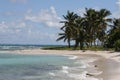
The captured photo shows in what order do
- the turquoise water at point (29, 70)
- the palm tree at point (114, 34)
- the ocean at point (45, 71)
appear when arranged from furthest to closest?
the palm tree at point (114, 34), the turquoise water at point (29, 70), the ocean at point (45, 71)

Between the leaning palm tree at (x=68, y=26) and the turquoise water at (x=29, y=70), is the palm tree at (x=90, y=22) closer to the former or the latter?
the leaning palm tree at (x=68, y=26)

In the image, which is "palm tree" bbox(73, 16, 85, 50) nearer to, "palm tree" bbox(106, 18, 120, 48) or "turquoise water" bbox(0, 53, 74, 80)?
"palm tree" bbox(106, 18, 120, 48)

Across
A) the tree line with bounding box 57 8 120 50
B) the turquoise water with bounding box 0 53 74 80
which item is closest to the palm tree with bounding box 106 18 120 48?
the tree line with bounding box 57 8 120 50

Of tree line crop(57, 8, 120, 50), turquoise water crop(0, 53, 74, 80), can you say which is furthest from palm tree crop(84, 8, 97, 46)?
turquoise water crop(0, 53, 74, 80)

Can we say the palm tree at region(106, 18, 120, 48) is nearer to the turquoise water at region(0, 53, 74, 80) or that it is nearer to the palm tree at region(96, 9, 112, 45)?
the palm tree at region(96, 9, 112, 45)

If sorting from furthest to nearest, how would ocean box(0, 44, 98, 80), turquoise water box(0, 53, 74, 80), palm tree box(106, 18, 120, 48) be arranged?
palm tree box(106, 18, 120, 48) → turquoise water box(0, 53, 74, 80) → ocean box(0, 44, 98, 80)

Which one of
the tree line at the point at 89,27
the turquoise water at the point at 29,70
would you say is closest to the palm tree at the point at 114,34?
the tree line at the point at 89,27

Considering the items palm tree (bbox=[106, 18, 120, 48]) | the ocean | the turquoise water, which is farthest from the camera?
palm tree (bbox=[106, 18, 120, 48])

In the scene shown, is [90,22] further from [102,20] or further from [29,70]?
[29,70]

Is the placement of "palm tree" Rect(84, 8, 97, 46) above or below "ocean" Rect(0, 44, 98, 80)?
above

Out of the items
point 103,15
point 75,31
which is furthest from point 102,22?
point 75,31

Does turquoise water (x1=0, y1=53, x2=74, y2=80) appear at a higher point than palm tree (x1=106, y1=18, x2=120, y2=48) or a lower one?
lower

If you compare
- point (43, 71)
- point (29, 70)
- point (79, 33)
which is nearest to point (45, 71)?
point (43, 71)

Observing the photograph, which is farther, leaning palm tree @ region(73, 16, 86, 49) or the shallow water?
leaning palm tree @ region(73, 16, 86, 49)
